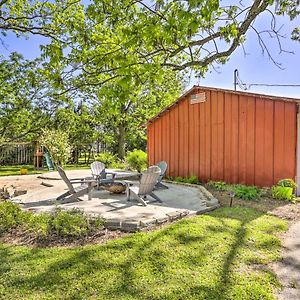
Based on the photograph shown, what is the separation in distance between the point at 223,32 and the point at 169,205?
3.69 m

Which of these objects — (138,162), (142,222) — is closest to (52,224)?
(142,222)

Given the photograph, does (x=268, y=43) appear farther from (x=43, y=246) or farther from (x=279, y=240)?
(x=43, y=246)

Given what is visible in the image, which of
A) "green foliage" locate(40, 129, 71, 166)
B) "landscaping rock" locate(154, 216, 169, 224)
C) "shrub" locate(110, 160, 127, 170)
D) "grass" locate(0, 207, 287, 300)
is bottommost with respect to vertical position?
"grass" locate(0, 207, 287, 300)

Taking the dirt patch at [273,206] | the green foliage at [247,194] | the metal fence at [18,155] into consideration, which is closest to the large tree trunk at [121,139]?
the metal fence at [18,155]

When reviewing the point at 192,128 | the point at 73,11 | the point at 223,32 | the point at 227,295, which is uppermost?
the point at 73,11

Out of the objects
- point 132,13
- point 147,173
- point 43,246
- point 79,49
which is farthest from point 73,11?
point 43,246

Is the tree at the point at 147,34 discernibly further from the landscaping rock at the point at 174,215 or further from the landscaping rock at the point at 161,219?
the landscaping rock at the point at 174,215

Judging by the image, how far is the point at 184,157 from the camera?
1166cm

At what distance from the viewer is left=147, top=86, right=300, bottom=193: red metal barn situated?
8.42 metres

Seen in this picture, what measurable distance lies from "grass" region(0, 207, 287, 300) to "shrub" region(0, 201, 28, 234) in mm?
763

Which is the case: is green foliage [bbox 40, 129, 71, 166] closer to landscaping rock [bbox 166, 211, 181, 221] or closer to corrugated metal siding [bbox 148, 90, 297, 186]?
corrugated metal siding [bbox 148, 90, 297, 186]

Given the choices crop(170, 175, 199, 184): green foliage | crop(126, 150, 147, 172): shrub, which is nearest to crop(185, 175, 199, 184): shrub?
crop(170, 175, 199, 184): green foliage

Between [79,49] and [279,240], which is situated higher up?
[79,49]

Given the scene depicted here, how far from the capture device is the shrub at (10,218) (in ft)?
16.2
